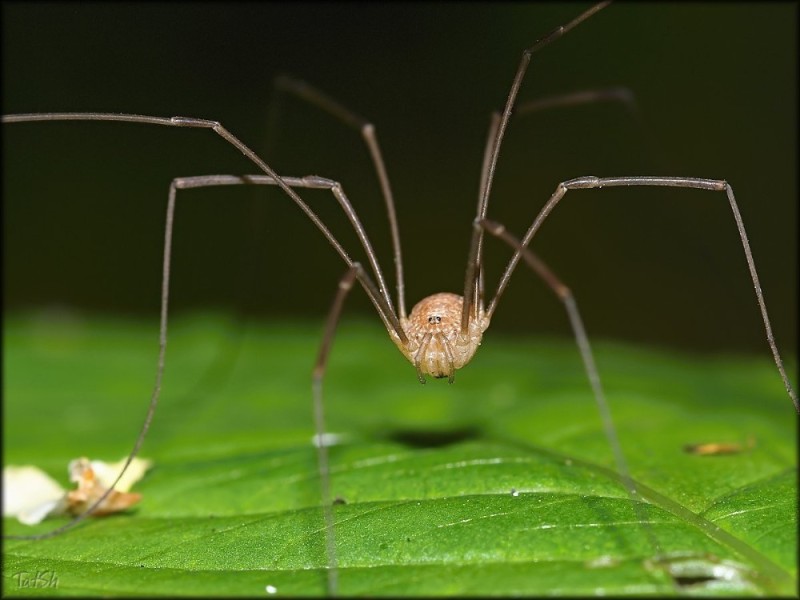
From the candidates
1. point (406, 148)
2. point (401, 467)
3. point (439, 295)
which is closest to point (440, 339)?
point (439, 295)

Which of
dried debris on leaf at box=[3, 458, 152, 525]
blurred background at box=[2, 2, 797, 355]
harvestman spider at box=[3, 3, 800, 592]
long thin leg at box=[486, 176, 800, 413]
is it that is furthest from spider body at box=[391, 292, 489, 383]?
blurred background at box=[2, 2, 797, 355]

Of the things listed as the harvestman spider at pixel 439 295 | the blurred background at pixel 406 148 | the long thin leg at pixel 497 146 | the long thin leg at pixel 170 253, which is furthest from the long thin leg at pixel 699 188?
the blurred background at pixel 406 148

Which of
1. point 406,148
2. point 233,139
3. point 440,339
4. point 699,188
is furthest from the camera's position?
point 406,148

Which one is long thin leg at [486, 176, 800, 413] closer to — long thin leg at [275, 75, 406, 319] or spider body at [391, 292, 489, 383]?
spider body at [391, 292, 489, 383]

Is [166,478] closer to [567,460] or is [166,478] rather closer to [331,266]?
[567,460]

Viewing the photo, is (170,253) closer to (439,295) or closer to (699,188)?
(439,295)

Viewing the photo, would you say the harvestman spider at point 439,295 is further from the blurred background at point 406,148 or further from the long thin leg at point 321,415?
the blurred background at point 406,148
